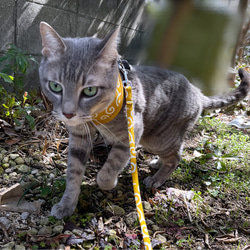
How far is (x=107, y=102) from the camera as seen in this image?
5.19ft

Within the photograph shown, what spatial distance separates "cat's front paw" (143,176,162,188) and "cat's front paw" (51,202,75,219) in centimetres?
73

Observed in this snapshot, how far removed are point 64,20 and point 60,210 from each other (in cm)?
249

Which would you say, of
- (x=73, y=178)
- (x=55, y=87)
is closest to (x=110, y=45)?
(x=55, y=87)

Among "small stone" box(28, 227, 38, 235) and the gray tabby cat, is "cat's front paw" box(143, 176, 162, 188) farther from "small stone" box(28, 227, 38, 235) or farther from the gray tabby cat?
"small stone" box(28, 227, 38, 235)

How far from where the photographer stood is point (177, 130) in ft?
7.66

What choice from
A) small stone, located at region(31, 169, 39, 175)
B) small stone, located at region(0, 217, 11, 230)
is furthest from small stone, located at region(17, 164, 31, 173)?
small stone, located at region(0, 217, 11, 230)

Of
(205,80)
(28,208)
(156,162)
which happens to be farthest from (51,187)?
(205,80)

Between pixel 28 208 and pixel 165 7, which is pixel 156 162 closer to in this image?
pixel 28 208

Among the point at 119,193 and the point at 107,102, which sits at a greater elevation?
the point at 107,102

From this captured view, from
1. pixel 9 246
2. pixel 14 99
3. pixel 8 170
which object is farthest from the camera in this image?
pixel 14 99

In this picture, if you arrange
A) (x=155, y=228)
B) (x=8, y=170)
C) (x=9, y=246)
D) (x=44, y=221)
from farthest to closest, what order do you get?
(x=8, y=170), (x=155, y=228), (x=44, y=221), (x=9, y=246)

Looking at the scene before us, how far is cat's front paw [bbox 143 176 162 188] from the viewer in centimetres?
220

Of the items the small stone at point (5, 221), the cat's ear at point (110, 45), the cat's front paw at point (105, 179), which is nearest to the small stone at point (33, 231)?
the small stone at point (5, 221)

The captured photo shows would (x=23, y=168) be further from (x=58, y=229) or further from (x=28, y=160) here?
Answer: (x=58, y=229)
